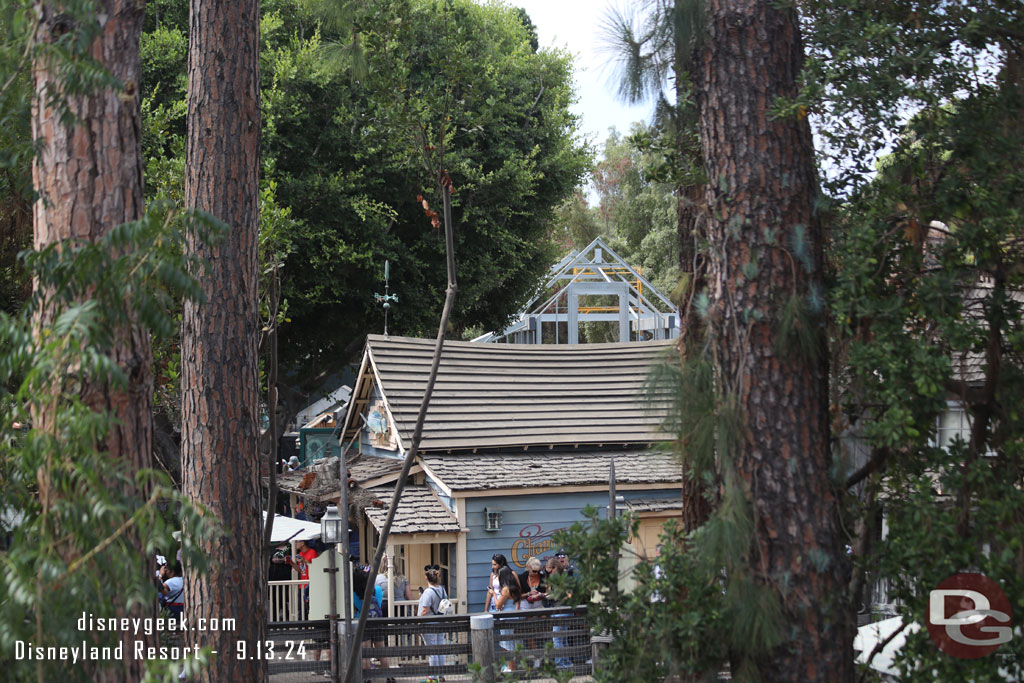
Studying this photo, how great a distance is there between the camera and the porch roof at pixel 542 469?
12117 millimetres

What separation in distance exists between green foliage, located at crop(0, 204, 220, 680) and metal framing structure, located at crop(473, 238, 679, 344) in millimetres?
16305

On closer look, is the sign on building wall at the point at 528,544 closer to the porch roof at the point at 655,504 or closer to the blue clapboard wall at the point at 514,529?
the blue clapboard wall at the point at 514,529

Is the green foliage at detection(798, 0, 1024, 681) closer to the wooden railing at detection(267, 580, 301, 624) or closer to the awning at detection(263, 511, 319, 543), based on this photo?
the wooden railing at detection(267, 580, 301, 624)

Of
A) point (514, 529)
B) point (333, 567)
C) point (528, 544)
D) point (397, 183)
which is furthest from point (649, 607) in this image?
point (397, 183)

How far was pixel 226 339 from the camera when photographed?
17.4 feet

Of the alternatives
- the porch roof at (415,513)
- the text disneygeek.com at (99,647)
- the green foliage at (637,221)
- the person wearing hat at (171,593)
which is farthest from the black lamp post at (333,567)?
the green foliage at (637,221)

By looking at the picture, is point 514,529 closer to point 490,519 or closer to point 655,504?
point 490,519

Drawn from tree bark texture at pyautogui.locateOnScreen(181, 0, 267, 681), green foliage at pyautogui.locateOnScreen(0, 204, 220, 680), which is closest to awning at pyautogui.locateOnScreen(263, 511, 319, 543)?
tree bark texture at pyautogui.locateOnScreen(181, 0, 267, 681)

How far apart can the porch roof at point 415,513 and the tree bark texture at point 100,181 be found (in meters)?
8.17

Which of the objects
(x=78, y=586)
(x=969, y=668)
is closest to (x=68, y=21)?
(x=78, y=586)

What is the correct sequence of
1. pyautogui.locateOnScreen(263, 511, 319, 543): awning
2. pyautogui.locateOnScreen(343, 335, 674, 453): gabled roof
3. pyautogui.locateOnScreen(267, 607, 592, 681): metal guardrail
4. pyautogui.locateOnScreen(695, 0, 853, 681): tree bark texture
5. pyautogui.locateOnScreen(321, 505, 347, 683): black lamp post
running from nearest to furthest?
pyautogui.locateOnScreen(695, 0, 853, 681): tree bark texture → pyautogui.locateOnScreen(321, 505, 347, 683): black lamp post → pyautogui.locateOnScreen(267, 607, 592, 681): metal guardrail → pyautogui.locateOnScreen(263, 511, 319, 543): awning → pyautogui.locateOnScreen(343, 335, 674, 453): gabled roof

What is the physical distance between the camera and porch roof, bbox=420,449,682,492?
39.8 feet

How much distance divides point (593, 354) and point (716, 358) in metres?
12.2

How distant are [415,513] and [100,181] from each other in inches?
356
